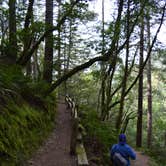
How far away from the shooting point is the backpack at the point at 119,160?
622cm

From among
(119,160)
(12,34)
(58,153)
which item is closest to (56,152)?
(58,153)

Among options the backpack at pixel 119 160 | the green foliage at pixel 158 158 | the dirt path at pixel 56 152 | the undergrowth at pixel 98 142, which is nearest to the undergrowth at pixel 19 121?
the dirt path at pixel 56 152

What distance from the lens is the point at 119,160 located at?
6.29 meters

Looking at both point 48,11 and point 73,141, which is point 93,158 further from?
point 48,11

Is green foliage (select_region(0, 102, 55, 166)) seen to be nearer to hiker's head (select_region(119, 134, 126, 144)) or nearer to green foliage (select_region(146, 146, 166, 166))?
hiker's head (select_region(119, 134, 126, 144))

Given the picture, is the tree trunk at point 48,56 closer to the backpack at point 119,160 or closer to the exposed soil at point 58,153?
the exposed soil at point 58,153

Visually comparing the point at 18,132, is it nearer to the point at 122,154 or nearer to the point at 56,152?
the point at 56,152

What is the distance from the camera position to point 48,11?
44.7 feet

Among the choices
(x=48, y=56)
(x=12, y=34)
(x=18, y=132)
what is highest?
(x=12, y=34)

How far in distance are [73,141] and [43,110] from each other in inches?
141

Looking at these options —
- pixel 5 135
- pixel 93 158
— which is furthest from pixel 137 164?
pixel 5 135

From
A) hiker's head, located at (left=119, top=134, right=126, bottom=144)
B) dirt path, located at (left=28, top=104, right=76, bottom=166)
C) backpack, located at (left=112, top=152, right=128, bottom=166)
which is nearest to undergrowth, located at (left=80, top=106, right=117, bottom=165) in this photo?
dirt path, located at (left=28, top=104, right=76, bottom=166)

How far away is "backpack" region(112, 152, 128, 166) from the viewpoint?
622 centimetres

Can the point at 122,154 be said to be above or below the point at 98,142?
above
